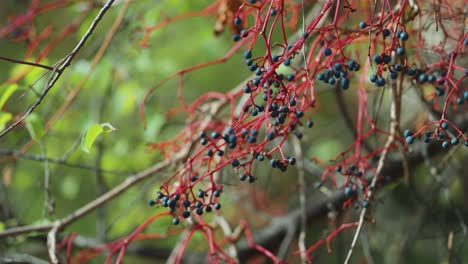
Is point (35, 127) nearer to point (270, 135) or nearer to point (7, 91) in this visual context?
point (7, 91)

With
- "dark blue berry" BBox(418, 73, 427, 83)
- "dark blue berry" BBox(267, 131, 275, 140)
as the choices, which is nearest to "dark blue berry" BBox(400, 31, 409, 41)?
"dark blue berry" BBox(418, 73, 427, 83)

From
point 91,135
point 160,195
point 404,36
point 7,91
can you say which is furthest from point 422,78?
point 7,91

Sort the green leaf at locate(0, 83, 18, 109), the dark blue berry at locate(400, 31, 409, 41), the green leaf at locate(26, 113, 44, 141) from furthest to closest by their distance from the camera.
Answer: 1. the green leaf at locate(0, 83, 18, 109)
2. the green leaf at locate(26, 113, 44, 141)
3. the dark blue berry at locate(400, 31, 409, 41)

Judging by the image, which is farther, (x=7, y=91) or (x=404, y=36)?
(x=7, y=91)

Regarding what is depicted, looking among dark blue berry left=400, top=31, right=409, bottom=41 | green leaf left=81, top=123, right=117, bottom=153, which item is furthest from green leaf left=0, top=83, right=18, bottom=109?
dark blue berry left=400, top=31, right=409, bottom=41

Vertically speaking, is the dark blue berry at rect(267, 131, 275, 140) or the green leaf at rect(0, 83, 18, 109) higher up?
the green leaf at rect(0, 83, 18, 109)

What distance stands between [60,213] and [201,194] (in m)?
2.37

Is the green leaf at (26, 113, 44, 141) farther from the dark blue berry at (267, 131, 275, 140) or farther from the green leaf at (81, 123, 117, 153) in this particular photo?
the dark blue berry at (267, 131, 275, 140)

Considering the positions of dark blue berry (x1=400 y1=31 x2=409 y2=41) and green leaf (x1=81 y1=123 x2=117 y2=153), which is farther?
green leaf (x1=81 y1=123 x2=117 y2=153)

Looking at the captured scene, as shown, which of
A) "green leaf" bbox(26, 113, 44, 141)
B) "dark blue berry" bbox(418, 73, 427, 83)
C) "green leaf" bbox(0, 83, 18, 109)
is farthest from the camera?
"green leaf" bbox(0, 83, 18, 109)

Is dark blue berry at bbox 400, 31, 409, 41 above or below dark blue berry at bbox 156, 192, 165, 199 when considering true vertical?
above

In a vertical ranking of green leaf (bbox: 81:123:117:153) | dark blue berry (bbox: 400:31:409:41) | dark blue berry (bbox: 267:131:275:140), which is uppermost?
green leaf (bbox: 81:123:117:153)

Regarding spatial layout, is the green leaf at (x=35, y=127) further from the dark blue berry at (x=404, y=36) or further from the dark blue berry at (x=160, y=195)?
the dark blue berry at (x=404, y=36)

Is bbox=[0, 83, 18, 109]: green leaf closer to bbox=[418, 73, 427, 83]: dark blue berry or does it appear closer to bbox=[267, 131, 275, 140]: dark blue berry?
bbox=[267, 131, 275, 140]: dark blue berry
